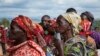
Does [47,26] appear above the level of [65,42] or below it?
below

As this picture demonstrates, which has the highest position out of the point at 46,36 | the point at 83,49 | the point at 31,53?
the point at 31,53

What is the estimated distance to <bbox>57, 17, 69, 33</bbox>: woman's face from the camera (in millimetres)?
6531

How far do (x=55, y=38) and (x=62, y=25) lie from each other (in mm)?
302

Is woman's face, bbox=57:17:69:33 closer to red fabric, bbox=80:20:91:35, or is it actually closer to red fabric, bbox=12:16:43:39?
red fabric, bbox=12:16:43:39

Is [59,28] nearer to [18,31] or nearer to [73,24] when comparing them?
[73,24]

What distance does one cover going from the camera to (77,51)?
21.3 ft

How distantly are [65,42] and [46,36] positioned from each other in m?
4.71

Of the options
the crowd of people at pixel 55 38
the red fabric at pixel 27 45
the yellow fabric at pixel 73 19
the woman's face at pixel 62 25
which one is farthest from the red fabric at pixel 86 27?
the red fabric at pixel 27 45

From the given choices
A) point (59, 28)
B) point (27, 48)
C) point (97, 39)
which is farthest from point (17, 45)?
point (97, 39)

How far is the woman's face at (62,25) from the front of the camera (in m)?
6.53

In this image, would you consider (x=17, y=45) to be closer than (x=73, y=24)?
Yes

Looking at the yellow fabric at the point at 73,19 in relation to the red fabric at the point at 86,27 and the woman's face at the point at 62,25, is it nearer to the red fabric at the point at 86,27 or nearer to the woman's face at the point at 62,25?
the woman's face at the point at 62,25

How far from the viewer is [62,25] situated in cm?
655

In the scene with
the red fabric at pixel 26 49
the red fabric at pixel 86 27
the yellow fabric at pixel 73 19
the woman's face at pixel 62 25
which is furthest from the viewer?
the red fabric at pixel 86 27
